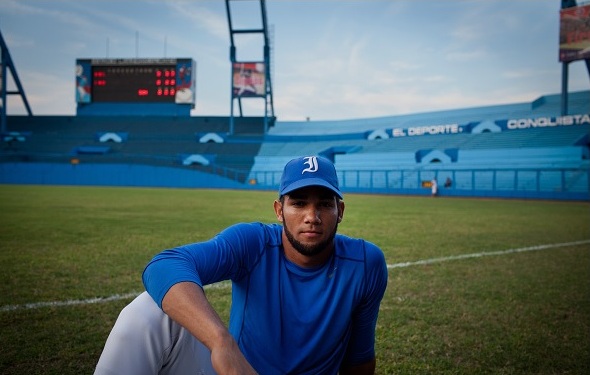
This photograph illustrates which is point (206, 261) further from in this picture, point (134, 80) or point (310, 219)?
point (134, 80)

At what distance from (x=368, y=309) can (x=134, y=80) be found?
163 ft

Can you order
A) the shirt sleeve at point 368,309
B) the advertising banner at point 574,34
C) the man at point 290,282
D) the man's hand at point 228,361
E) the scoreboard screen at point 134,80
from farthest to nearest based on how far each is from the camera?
1. the scoreboard screen at point 134,80
2. the advertising banner at point 574,34
3. the shirt sleeve at point 368,309
4. the man at point 290,282
5. the man's hand at point 228,361

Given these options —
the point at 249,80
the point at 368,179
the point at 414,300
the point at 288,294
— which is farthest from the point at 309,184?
the point at 249,80

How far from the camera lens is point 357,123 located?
58.1 metres

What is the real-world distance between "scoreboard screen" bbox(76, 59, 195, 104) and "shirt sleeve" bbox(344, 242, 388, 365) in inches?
1922

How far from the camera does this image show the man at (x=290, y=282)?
2178 mm

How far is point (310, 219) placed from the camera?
2.30m

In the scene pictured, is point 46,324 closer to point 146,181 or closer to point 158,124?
point 146,181

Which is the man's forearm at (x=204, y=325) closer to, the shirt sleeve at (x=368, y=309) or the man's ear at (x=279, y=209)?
the man's ear at (x=279, y=209)

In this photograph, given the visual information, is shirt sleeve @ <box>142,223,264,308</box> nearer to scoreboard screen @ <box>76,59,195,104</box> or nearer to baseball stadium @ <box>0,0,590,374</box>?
baseball stadium @ <box>0,0,590,374</box>

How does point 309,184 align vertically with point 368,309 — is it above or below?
above

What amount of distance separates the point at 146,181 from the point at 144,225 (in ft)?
122

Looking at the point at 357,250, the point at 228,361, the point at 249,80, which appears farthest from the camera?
the point at 249,80

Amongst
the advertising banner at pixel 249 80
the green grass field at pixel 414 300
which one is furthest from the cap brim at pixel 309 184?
the advertising banner at pixel 249 80
